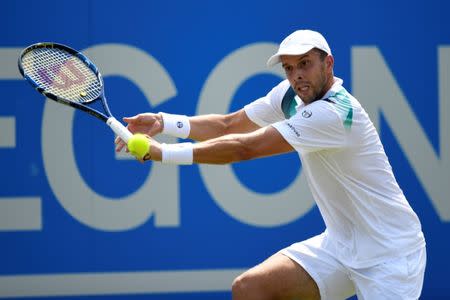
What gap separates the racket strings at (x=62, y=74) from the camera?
465 cm

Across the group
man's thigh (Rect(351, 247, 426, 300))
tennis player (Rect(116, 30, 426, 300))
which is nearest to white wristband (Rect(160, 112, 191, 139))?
tennis player (Rect(116, 30, 426, 300))

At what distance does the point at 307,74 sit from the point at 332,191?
0.51m

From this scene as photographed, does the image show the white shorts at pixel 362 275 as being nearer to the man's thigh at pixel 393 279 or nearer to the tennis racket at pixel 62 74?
the man's thigh at pixel 393 279

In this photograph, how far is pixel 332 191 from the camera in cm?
441

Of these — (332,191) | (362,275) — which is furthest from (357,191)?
(362,275)

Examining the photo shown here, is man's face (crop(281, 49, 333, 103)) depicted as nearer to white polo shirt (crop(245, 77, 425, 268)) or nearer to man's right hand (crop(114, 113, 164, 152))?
white polo shirt (crop(245, 77, 425, 268))

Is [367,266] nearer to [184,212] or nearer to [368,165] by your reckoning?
[368,165]

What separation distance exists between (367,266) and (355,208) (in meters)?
0.24

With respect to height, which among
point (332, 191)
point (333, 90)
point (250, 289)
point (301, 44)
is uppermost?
point (301, 44)

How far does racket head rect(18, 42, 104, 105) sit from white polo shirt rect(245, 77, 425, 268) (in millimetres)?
938

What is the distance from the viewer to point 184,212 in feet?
20.2

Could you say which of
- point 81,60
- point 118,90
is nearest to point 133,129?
point 81,60

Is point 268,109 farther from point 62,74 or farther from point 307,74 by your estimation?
point 62,74

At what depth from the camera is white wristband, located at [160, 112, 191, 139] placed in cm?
470
